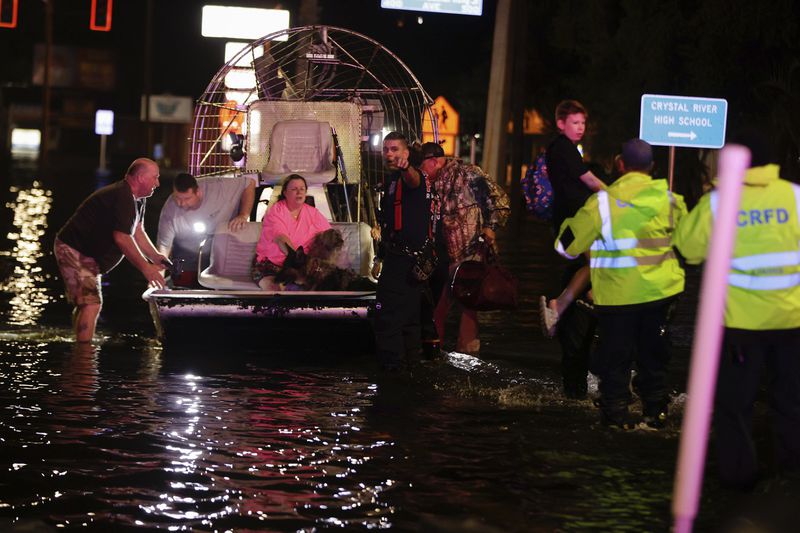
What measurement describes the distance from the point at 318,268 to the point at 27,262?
8.43 meters

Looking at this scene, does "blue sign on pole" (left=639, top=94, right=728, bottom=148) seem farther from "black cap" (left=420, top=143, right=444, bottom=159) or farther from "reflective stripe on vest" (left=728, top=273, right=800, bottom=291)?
"reflective stripe on vest" (left=728, top=273, right=800, bottom=291)

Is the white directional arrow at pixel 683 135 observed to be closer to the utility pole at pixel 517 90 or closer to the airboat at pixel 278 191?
the airboat at pixel 278 191

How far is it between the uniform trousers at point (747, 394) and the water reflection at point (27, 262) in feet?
27.5

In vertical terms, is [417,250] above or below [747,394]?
above

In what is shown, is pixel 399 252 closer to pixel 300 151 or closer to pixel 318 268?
pixel 318 268

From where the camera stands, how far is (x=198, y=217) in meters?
14.9

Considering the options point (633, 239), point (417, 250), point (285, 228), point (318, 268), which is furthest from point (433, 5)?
point (633, 239)

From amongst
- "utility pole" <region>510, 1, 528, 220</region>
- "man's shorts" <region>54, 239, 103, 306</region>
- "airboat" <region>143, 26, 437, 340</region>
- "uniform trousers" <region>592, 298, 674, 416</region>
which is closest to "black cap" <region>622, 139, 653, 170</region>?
"uniform trousers" <region>592, 298, 674, 416</region>

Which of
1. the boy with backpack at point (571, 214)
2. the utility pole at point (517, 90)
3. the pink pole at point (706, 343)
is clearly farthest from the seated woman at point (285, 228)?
the utility pole at point (517, 90)

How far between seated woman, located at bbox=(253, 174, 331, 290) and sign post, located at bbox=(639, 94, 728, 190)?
775cm

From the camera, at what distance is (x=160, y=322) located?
42.7 ft

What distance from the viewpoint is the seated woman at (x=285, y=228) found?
544 inches

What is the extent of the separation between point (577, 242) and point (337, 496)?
2418 millimetres

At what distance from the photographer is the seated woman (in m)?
13.8
